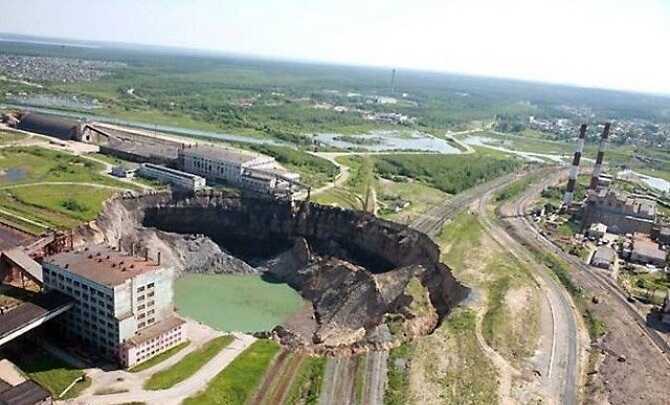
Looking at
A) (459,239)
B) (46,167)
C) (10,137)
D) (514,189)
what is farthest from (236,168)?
(514,189)

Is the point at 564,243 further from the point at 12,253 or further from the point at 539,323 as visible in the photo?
the point at 12,253

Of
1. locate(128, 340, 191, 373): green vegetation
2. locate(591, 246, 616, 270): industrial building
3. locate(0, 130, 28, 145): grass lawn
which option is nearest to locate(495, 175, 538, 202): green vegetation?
locate(591, 246, 616, 270): industrial building

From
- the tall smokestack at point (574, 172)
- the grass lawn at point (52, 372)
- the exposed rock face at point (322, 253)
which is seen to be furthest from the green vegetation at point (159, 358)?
the tall smokestack at point (574, 172)

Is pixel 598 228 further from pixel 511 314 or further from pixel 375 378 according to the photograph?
pixel 375 378

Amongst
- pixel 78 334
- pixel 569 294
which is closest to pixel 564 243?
pixel 569 294

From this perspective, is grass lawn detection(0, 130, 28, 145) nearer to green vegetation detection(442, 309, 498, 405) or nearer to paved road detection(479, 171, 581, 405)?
paved road detection(479, 171, 581, 405)
